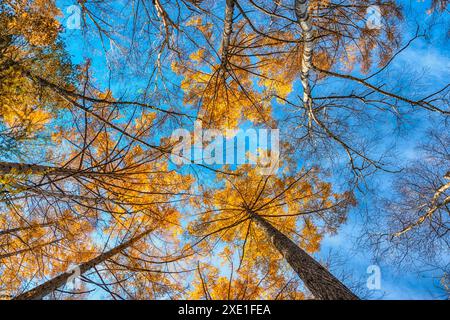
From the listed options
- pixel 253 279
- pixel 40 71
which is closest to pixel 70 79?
pixel 40 71

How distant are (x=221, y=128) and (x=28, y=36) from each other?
371cm

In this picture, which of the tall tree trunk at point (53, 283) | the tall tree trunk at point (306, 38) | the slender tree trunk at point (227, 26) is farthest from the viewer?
the tall tree trunk at point (53, 283)

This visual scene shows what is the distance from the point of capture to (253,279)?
16.3 ft

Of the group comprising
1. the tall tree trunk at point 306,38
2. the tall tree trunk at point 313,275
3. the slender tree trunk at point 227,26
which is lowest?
the tall tree trunk at point 313,275

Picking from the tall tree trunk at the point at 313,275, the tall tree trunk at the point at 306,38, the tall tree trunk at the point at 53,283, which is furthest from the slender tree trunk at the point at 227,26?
the tall tree trunk at the point at 53,283

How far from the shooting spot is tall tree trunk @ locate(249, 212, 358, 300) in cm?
295

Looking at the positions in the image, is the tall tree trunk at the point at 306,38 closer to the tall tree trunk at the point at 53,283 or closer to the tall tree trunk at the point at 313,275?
the tall tree trunk at the point at 313,275

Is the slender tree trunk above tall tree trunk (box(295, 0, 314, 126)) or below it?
above

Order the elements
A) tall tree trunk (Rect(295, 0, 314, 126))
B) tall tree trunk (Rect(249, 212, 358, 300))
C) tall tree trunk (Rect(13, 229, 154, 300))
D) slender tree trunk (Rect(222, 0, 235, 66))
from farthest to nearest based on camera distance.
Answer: tall tree trunk (Rect(13, 229, 154, 300)), slender tree trunk (Rect(222, 0, 235, 66)), tall tree trunk (Rect(249, 212, 358, 300)), tall tree trunk (Rect(295, 0, 314, 126))

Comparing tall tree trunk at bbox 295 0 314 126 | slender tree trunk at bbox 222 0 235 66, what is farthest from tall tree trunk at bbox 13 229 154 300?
tall tree trunk at bbox 295 0 314 126

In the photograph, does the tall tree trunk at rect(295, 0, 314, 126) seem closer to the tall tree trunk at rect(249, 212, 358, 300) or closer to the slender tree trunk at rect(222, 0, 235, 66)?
the slender tree trunk at rect(222, 0, 235, 66)

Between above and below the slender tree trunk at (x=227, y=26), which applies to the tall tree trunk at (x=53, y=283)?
below

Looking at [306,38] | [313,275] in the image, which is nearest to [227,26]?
[306,38]

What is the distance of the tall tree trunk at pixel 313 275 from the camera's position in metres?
2.95
